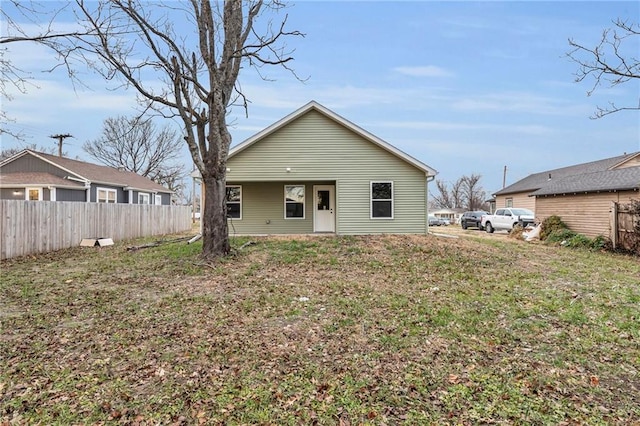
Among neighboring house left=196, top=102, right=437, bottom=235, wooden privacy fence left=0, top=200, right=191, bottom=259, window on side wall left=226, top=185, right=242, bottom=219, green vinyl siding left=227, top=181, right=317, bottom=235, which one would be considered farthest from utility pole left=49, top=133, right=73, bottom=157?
neighboring house left=196, top=102, right=437, bottom=235

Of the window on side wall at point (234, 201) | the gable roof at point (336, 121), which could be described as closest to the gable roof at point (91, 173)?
the window on side wall at point (234, 201)

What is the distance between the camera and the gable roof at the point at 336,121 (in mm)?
14375

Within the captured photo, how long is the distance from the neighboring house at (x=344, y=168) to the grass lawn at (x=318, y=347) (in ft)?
20.7

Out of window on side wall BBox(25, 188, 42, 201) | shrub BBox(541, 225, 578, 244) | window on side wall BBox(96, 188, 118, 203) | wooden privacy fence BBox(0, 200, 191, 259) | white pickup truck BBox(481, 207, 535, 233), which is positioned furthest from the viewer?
white pickup truck BBox(481, 207, 535, 233)

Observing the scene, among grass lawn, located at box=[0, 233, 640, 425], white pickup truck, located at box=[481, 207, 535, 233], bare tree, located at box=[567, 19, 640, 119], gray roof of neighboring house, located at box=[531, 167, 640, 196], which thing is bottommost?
grass lawn, located at box=[0, 233, 640, 425]

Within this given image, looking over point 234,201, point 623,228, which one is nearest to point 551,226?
point 623,228

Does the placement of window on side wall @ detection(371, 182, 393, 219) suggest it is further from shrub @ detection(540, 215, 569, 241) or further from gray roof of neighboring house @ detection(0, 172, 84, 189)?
gray roof of neighboring house @ detection(0, 172, 84, 189)

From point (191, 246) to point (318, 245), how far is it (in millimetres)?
4281

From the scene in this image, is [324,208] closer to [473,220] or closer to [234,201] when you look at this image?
[234,201]

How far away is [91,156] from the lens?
40.1 m

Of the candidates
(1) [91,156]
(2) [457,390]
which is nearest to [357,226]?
(2) [457,390]

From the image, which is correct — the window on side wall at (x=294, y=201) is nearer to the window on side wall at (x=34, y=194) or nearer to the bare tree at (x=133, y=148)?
the window on side wall at (x=34, y=194)

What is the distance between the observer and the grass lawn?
325 centimetres

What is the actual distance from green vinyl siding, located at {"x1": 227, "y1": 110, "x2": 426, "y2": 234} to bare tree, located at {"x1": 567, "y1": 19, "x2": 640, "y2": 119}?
20.8 ft
